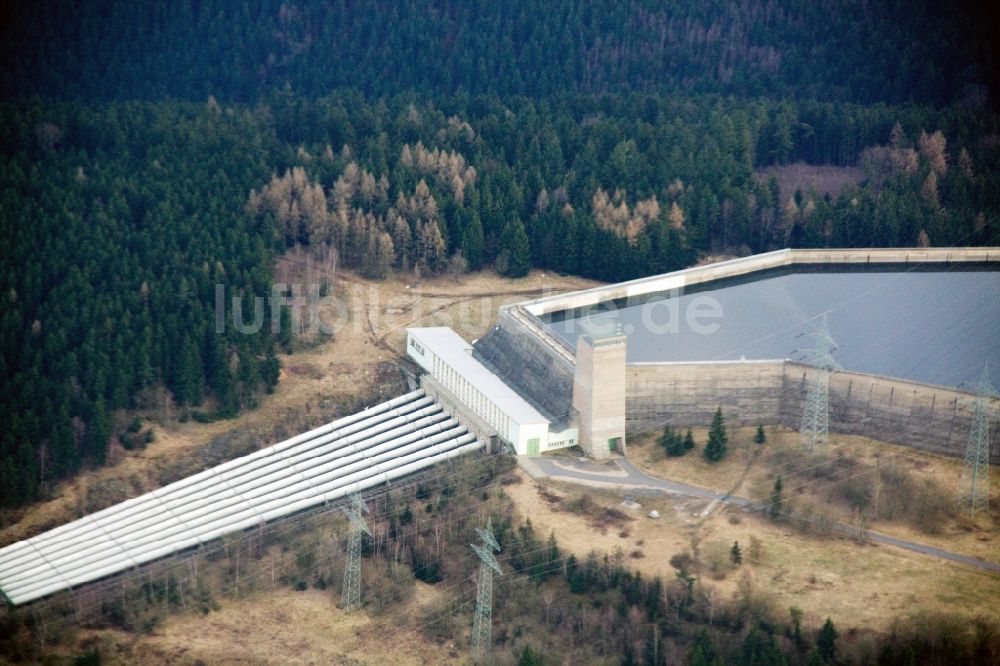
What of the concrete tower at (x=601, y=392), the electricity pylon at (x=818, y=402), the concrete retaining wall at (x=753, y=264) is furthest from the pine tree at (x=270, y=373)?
the electricity pylon at (x=818, y=402)

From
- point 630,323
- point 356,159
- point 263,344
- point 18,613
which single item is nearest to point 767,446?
point 630,323

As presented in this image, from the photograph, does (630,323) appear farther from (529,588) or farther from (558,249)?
(529,588)

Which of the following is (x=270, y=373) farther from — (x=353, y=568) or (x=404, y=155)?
(x=404, y=155)

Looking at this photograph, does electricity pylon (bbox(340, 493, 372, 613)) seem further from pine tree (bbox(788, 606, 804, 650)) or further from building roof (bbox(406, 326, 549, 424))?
pine tree (bbox(788, 606, 804, 650))

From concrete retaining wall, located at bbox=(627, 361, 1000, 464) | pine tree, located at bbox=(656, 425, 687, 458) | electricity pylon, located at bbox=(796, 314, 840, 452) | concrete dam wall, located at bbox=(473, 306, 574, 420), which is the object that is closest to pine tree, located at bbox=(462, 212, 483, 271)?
concrete dam wall, located at bbox=(473, 306, 574, 420)

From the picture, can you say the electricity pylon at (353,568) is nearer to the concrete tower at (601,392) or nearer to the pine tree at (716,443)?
the concrete tower at (601,392)

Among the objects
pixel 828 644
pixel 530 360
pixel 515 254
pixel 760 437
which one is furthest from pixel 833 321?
pixel 828 644

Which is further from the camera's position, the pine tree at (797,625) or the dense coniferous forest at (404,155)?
the dense coniferous forest at (404,155)

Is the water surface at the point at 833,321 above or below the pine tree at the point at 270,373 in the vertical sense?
above
